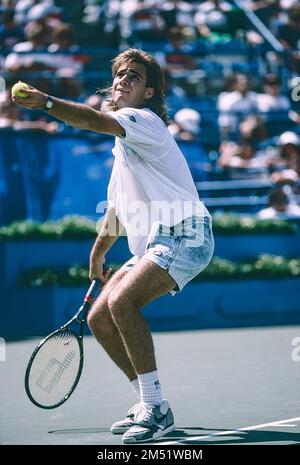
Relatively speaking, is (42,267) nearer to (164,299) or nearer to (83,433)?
(164,299)

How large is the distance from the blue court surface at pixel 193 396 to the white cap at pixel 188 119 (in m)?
3.67

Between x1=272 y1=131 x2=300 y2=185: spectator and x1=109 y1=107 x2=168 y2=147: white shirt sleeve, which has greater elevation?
x1=272 y1=131 x2=300 y2=185: spectator

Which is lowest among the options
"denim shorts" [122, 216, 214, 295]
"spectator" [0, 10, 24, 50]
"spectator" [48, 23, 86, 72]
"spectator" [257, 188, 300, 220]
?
"denim shorts" [122, 216, 214, 295]

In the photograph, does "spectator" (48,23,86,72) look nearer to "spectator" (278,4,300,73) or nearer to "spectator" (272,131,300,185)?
"spectator" (272,131,300,185)

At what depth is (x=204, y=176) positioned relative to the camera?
501 inches

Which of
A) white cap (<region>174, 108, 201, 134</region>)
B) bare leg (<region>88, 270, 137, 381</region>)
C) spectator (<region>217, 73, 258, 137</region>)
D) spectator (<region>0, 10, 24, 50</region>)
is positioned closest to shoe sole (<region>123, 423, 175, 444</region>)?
bare leg (<region>88, 270, 137, 381</region>)

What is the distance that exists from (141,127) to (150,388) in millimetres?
1298

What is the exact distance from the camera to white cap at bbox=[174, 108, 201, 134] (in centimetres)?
1312

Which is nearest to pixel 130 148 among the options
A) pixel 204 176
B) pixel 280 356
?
pixel 280 356

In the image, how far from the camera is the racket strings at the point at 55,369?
608 cm

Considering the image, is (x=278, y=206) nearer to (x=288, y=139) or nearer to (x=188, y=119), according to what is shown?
(x=288, y=139)

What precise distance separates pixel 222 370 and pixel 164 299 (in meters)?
3.00

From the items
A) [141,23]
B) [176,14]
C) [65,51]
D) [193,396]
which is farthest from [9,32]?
[193,396]
